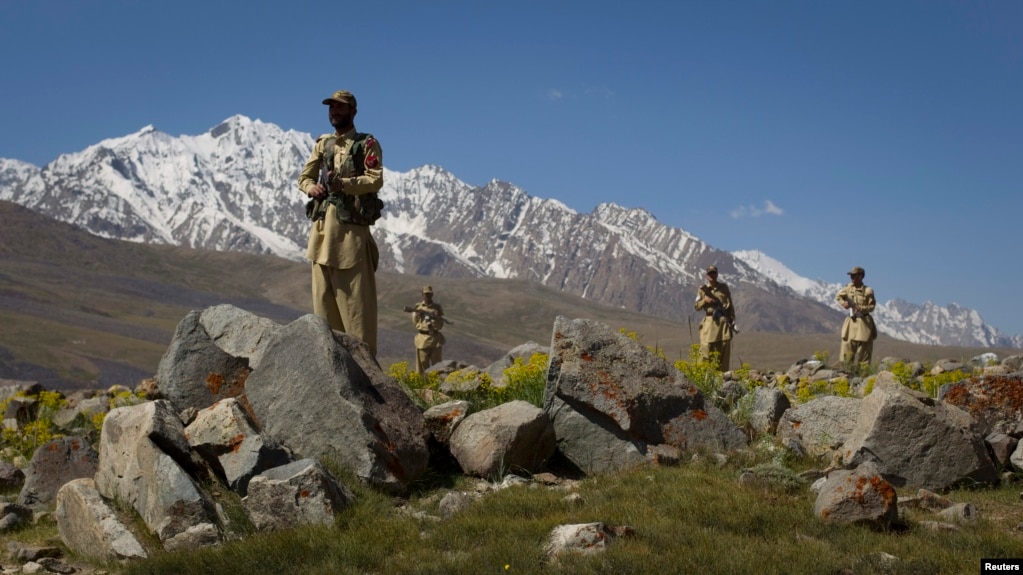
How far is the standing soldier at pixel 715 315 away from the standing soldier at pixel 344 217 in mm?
11990

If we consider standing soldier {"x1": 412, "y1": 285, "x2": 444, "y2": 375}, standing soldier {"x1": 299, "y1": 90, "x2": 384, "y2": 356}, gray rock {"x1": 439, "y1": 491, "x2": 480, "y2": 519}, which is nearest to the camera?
gray rock {"x1": 439, "y1": 491, "x2": 480, "y2": 519}

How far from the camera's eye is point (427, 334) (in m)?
28.7

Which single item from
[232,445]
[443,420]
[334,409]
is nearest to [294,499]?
[232,445]

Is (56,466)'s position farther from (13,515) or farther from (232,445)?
(232,445)

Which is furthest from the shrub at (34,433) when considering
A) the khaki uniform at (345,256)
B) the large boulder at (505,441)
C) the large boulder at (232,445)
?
the large boulder at (505,441)

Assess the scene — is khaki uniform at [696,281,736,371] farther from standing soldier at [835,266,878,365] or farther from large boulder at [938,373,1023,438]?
large boulder at [938,373,1023,438]

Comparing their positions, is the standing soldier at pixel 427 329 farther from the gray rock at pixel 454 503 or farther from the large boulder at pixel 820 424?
the gray rock at pixel 454 503

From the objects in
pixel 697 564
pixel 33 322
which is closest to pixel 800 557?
pixel 697 564

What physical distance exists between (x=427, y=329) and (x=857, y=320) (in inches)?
517

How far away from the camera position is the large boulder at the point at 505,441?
824 cm

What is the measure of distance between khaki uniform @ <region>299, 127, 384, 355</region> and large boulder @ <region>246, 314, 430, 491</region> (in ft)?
7.28

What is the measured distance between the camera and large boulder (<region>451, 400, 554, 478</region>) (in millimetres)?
8242

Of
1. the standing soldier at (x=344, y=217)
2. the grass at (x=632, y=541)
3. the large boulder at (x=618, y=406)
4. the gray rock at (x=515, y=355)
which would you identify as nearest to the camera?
the grass at (x=632, y=541)

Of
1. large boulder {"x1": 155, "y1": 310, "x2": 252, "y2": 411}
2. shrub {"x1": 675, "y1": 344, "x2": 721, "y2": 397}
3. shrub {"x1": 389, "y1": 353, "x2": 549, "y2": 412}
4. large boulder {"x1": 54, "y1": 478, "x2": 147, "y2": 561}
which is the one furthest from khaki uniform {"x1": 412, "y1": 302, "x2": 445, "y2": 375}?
large boulder {"x1": 54, "y1": 478, "x2": 147, "y2": 561}
